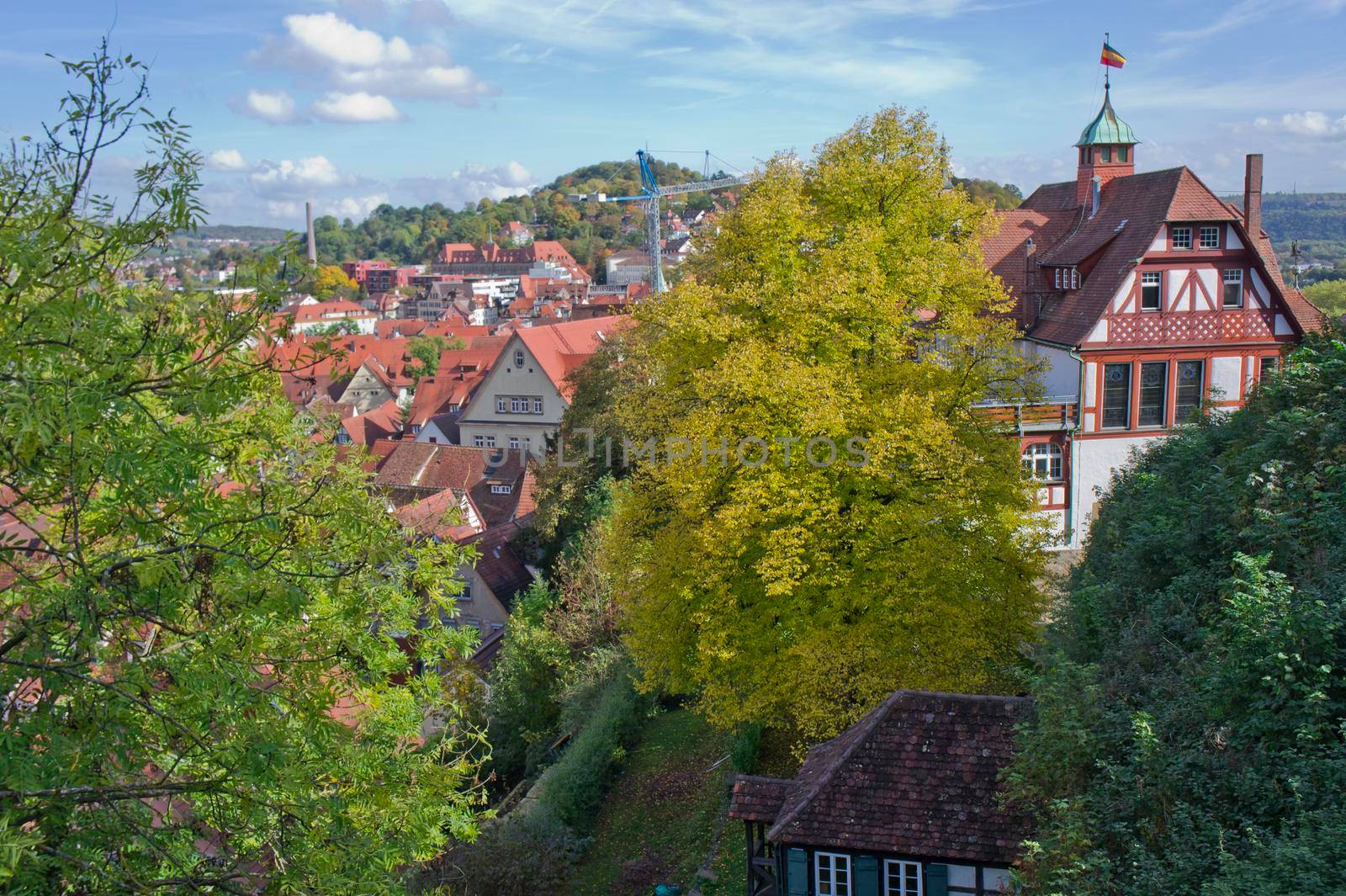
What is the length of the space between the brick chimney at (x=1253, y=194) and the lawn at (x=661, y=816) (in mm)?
19169

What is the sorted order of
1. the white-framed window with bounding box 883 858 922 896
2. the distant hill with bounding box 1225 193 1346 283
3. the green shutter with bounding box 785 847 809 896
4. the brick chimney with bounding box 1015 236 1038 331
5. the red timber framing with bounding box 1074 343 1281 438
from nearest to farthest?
the white-framed window with bounding box 883 858 922 896 < the green shutter with bounding box 785 847 809 896 < the red timber framing with bounding box 1074 343 1281 438 < the brick chimney with bounding box 1015 236 1038 331 < the distant hill with bounding box 1225 193 1346 283

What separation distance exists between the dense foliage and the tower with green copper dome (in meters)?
19.4

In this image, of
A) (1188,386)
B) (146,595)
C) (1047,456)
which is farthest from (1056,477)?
(146,595)

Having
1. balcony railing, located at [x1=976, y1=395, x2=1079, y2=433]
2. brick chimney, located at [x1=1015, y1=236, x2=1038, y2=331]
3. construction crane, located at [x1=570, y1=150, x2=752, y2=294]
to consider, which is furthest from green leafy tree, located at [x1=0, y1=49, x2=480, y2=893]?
construction crane, located at [x1=570, y1=150, x2=752, y2=294]

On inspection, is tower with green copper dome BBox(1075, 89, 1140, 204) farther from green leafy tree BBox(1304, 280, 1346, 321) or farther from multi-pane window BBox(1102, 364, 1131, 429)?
green leafy tree BBox(1304, 280, 1346, 321)

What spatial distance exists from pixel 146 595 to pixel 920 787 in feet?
28.5

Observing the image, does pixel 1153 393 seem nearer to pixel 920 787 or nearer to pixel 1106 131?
pixel 1106 131

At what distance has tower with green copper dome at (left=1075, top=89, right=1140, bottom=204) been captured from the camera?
31.5m

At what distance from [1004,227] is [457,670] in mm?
19842

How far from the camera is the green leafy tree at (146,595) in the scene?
6.12 meters

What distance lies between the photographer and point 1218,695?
9.44 meters

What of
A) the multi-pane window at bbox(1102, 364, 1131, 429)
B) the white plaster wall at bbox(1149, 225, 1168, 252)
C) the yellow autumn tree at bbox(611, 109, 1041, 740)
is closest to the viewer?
the yellow autumn tree at bbox(611, 109, 1041, 740)

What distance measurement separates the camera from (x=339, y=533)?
9.22 m

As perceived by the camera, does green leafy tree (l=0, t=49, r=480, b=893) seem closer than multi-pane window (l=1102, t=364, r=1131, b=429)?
Yes
